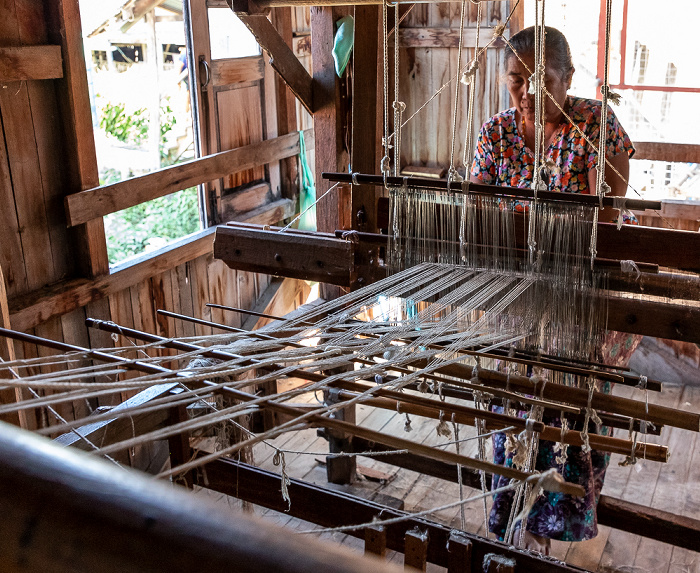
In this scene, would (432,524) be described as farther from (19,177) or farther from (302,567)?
(19,177)

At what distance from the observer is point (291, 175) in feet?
15.5

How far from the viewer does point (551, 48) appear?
2406 mm

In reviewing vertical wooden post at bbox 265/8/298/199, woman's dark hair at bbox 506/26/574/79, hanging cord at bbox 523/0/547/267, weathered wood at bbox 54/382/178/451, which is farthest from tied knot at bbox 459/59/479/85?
vertical wooden post at bbox 265/8/298/199

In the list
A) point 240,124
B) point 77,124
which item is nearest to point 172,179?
point 77,124

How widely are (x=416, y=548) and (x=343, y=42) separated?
6.91 ft

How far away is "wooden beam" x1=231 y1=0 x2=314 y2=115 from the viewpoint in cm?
295

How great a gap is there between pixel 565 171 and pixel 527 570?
1.42 m

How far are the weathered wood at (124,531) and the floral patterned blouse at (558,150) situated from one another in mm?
2016

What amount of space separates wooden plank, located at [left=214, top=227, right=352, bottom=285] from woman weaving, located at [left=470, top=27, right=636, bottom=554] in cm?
60

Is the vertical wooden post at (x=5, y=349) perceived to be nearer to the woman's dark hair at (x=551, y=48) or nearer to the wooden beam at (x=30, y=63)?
the wooden beam at (x=30, y=63)

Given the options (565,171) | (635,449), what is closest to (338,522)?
(635,449)

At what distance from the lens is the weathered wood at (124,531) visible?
13.6 inches

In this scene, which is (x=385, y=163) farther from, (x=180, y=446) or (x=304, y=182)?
(x=304, y=182)

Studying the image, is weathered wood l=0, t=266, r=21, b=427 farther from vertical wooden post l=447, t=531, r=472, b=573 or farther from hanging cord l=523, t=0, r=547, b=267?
hanging cord l=523, t=0, r=547, b=267
